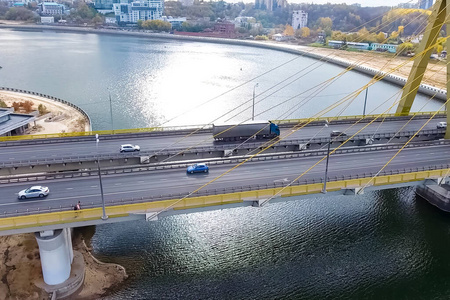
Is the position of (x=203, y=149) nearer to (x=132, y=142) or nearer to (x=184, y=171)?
(x=184, y=171)

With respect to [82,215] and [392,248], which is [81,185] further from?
[392,248]

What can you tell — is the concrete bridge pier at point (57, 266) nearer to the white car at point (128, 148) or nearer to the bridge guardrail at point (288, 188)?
the bridge guardrail at point (288, 188)

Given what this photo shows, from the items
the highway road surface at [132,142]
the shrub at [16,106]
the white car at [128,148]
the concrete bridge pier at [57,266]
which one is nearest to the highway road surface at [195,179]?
the concrete bridge pier at [57,266]

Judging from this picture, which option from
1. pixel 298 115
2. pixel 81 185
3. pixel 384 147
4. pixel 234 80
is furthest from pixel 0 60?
pixel 384 147

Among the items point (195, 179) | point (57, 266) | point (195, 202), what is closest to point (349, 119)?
point (195, 179)

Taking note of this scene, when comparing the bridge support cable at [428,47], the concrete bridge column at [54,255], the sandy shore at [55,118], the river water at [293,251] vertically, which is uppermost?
the bridge support cable at [428,47]

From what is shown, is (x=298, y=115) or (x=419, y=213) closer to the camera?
(x=419, y=213)
